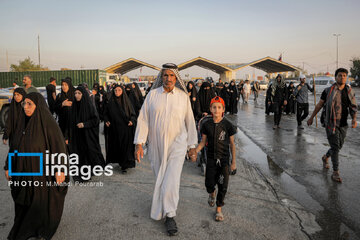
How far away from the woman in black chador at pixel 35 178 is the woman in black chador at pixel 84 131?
1.80 meters

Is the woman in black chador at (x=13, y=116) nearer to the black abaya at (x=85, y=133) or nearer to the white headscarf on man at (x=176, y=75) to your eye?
the black abaya at (x=85, y=133)

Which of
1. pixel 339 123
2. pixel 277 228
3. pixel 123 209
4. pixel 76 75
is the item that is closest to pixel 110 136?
pixel 123 209

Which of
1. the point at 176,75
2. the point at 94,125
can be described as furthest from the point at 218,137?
the point at 94,125

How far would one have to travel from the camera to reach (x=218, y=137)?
3.25 metres

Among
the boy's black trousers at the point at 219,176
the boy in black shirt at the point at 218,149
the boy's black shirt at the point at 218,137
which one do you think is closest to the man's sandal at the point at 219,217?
the boy in black shirt at the point at 218,149

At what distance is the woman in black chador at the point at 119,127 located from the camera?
5191 mm

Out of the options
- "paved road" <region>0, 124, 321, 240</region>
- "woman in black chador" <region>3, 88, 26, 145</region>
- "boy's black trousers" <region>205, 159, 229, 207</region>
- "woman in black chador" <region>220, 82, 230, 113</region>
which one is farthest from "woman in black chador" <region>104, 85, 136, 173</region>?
"woman in black chador" <region>220, 82, 230, 113</region>

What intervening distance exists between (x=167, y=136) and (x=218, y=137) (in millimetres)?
607

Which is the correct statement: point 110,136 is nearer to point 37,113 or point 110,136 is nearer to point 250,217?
point 37,113

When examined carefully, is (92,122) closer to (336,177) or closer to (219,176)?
(219,176)

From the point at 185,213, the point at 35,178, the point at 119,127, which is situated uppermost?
the point at 119,127

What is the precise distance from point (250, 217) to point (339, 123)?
252cm

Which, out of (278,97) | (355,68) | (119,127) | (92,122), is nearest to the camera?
(92,122)

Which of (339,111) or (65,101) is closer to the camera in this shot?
(339,111)
